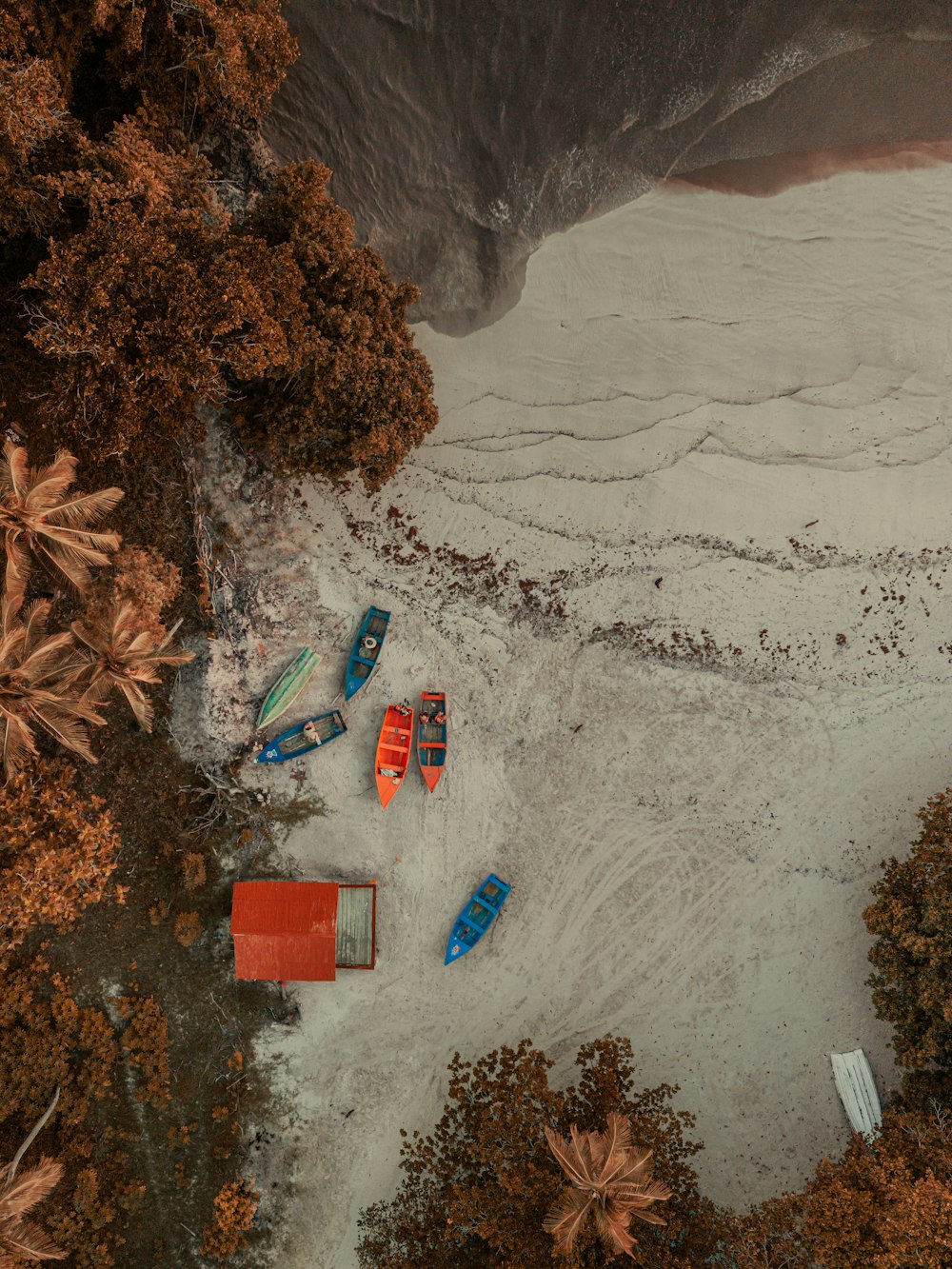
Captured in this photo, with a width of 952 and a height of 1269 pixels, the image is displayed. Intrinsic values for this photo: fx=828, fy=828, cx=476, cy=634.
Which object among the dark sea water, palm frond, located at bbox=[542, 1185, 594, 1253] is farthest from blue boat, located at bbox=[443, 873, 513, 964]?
the dark sea water

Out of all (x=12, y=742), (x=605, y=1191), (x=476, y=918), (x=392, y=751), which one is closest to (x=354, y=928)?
(x=476, y=918)

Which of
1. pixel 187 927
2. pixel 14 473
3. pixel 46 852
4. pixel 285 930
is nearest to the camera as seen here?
pixel 14 473

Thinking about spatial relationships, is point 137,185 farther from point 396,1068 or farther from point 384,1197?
point 384,1197

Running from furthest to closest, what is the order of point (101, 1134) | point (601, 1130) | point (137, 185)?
1. point (101, 1134)
2. point (601, 1130)
3. point (137, 185)

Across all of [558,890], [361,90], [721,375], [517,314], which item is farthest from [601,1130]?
[361,90]

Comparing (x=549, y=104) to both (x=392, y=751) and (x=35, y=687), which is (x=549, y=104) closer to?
(x=392, y=751)

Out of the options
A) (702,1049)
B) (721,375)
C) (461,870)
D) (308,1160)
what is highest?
(721,375)

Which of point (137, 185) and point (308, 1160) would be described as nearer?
point (137, 185)
